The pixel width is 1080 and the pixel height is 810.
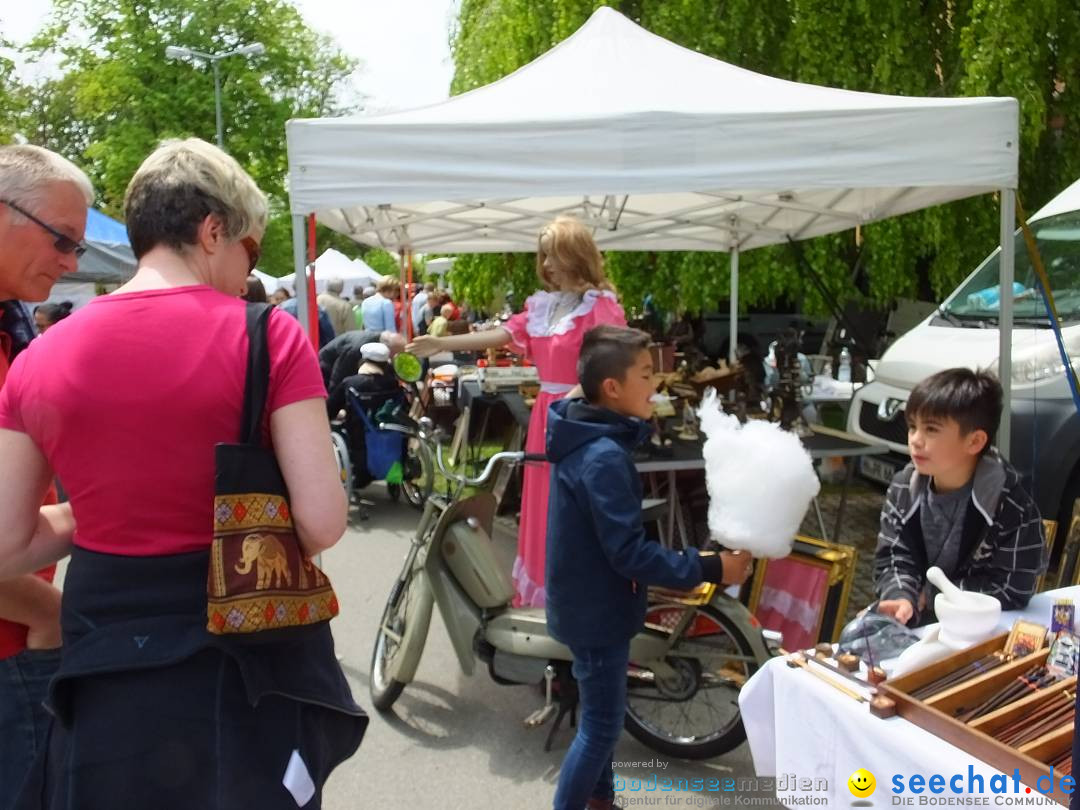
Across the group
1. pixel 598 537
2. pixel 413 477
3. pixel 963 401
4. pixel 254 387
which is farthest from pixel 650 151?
pixel 413 477

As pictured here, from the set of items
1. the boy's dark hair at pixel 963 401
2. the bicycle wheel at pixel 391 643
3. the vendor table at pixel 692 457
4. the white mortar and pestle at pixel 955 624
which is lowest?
the bicycle wheel at pixel 391 643

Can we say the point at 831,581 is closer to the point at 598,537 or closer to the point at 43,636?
the point at 598,537

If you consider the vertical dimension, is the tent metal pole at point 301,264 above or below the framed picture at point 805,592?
above

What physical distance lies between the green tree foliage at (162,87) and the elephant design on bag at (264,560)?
1121 inches

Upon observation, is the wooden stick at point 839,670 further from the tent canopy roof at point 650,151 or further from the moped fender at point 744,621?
the tent canopy roof at point 650,151

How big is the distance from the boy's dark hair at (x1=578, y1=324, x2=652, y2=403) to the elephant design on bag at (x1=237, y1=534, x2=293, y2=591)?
1.27m

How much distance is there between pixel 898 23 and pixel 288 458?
8910 mm

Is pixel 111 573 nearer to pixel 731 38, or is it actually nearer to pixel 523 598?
pixel 523 598

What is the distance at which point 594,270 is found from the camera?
160 inches

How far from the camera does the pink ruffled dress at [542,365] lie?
4035 millimetres

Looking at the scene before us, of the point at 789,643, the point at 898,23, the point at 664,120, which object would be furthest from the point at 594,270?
the point at 898,23

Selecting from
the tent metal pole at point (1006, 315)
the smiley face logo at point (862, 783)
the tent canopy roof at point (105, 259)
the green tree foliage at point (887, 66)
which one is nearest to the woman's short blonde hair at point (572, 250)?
the tent metal pole at point (1006, 315)

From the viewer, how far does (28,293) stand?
184 centimetres

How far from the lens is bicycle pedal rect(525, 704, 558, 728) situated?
3.57 meters
